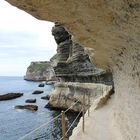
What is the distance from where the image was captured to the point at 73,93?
33.6m

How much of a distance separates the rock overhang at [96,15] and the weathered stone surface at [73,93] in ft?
72.5

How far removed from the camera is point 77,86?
33000 mm

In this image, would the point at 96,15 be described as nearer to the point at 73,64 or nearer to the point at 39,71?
the point at 73,64

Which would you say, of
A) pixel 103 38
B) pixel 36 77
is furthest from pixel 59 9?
pixel 36 77

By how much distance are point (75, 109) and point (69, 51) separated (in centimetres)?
922

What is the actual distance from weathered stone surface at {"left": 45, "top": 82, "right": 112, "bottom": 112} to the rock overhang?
2208 cm

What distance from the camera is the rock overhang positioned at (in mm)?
4227

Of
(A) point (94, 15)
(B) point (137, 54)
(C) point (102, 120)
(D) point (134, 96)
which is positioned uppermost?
(A) point (94, 15)

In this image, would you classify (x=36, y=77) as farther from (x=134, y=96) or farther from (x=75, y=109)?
(x=134, y=96)

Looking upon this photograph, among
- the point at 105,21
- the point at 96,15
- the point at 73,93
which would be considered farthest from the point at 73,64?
the point at 96,15

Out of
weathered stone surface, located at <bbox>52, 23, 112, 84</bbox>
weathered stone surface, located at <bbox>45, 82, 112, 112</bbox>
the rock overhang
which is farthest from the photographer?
weathered stone surface, located at <bbox>52, 23, 112, 84</bbox>

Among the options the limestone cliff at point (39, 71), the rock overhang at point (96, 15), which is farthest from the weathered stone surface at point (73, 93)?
the limestone cliff at point (39, 71)

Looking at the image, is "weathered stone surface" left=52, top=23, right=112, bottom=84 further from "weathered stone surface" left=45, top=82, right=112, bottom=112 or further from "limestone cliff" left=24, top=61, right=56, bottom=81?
"limestone cliff" left=24, top=61, right=56, bottom=81

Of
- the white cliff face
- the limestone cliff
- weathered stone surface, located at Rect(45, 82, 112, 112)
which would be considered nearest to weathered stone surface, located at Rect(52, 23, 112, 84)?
weathered stone surface, located at Rect(45, 82, 112, 112)
